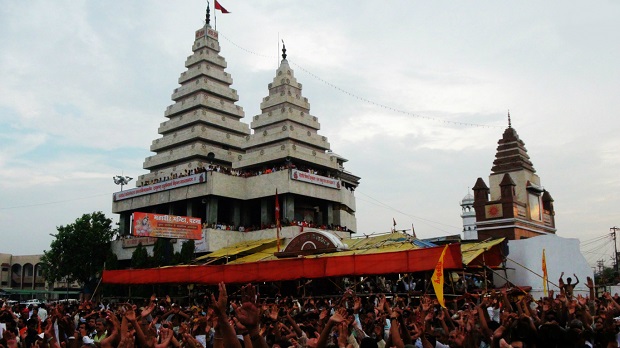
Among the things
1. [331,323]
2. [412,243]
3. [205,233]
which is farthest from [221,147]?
[331,323]

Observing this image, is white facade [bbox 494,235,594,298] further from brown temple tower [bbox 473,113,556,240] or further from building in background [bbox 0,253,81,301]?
building in background [bbox 0,253,81,301]

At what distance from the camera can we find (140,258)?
147 feet

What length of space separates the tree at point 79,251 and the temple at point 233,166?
2.42 m

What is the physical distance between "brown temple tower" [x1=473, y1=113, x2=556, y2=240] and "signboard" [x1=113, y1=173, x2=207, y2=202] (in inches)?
891

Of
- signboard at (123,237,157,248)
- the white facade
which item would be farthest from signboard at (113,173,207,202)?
the white facade

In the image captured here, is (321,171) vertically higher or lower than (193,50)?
lower

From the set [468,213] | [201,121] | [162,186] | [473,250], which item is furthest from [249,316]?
[468,213]

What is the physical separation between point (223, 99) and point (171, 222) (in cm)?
2046

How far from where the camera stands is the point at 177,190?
48.3 metres

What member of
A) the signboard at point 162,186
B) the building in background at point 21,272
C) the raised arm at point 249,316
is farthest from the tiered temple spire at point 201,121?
the raised arm at point 249,316

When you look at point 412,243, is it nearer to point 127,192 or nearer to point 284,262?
point 284,262

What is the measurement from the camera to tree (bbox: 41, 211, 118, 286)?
48.4 meters

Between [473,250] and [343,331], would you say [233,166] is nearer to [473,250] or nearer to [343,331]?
[473,250]

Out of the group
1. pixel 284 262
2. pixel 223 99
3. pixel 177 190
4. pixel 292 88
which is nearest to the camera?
pixel 284 262
